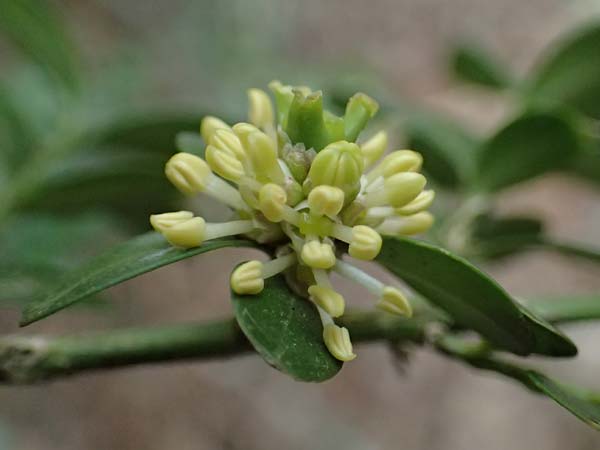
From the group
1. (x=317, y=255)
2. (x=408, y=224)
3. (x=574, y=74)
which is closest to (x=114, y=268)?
(x=317, y=255)

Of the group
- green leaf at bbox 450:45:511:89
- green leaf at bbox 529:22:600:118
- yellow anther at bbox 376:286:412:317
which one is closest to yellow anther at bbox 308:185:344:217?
yellow anther at bbox 376:286:412:317

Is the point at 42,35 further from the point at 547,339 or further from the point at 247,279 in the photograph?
the point at 547,339

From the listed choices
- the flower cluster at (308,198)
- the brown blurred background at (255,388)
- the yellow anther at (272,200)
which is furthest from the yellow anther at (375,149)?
the brown blurred background at (255,388)

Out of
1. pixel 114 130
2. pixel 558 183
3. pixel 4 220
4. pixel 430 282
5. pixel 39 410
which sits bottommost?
pixel 39 410

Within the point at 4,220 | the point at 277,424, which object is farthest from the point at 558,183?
the point at 4,220

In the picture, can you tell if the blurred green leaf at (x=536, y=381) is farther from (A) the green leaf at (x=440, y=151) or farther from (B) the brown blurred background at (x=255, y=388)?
(B) the brown blurred background at (x=255, y=388)

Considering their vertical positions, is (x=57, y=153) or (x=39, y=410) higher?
(x=57, y=153)

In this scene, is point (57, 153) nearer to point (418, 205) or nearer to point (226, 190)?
point (226, 190)

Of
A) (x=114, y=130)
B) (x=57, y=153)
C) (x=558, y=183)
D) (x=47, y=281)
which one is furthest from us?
(x=558, y=183)
